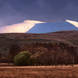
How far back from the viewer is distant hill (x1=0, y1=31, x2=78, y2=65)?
1730 centimetres

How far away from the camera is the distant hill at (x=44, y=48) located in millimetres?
17305

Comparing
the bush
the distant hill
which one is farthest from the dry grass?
the distant hill

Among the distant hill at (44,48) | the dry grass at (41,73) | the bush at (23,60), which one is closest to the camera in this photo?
the dry grass at (41,73)

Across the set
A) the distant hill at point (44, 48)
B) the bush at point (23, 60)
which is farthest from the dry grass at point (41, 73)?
the distant hill at point (44, 48)

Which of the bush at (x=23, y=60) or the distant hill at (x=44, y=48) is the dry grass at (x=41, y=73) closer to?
the bush at (x=23, y=60)

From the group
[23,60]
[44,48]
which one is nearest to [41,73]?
[23,60]

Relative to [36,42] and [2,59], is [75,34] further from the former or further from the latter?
[2,59]

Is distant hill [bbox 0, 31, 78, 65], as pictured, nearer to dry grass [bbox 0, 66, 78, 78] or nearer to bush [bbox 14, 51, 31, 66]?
bush [bbox 14, 51, 31, 66]

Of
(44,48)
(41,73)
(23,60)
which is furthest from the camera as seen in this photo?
(44,48)

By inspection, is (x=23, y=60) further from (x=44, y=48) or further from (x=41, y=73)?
(x=41, y=73)

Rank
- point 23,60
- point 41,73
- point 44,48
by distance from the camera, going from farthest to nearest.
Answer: point 44,48 < point 23,60 < point 41,73

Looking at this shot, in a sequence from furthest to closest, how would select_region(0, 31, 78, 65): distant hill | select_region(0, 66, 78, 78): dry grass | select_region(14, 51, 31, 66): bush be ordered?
select_region(0, 31, 78, 65): distant hill, select_region(14, 51, 31, 66): bush, select_region(0, 66, 78, 78): dry grass

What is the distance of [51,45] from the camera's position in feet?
63.9

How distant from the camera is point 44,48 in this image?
61.6ft
